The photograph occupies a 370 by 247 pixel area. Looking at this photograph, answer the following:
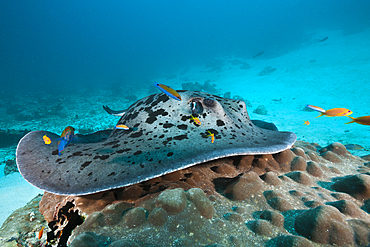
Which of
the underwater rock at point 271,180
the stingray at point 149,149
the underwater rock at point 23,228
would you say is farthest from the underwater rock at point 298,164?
the underwater rock at point 23,228

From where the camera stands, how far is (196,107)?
8.71 ft

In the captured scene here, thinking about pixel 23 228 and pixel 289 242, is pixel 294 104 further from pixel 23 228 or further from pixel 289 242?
pixel 23 228

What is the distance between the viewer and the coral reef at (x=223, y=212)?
138cm

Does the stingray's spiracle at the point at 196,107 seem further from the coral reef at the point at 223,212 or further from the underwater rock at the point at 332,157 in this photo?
the underwater rock at the point at 332,157

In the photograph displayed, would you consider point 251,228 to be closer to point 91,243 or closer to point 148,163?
point 148,163

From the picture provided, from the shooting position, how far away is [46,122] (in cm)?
1309

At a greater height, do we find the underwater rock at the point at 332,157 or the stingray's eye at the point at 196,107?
the stingray's eye at the point at 196,107

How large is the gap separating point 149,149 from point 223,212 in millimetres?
1143

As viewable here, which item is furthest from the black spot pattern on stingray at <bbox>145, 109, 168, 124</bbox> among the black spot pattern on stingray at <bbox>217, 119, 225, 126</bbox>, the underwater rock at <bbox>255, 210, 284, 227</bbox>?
the underwater rock at <bbox>255, 210, 284, 227</bbox>

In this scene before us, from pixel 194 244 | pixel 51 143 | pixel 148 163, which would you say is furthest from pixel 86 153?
pixel 194 244

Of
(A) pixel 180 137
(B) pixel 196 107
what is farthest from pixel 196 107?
(A) pixel 180 137

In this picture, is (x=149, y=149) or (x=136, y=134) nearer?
(x=149, y=149)

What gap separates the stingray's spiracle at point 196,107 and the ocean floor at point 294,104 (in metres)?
5.22

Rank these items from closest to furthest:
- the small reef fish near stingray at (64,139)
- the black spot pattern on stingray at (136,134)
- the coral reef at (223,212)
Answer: the coral reef at (223,212) < the small reef fish near stingray at (64,139) < the black spot pattern on stingray at (136,134)
